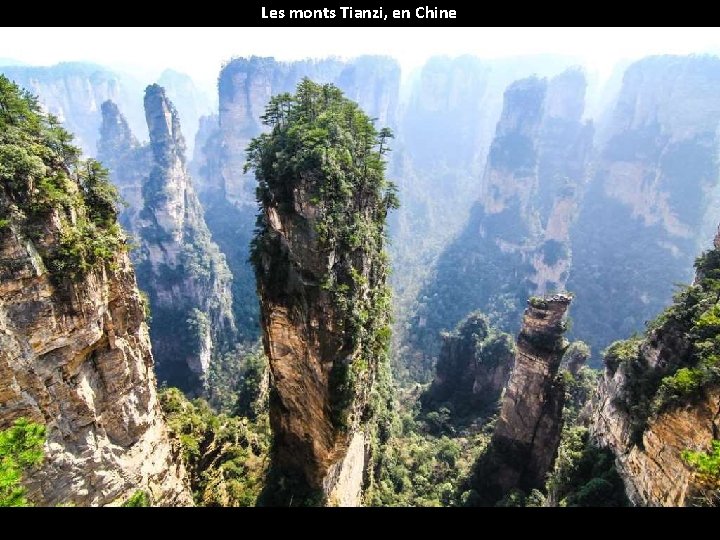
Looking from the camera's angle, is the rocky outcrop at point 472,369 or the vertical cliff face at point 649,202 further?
the vertical cliff face at point 649,202

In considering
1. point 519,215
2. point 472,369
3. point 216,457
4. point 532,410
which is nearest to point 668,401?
point 532,410

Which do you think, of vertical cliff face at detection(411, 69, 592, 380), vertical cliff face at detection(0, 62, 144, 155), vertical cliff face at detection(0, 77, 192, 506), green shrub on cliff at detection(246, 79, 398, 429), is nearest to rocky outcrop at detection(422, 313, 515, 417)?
vertical cliff face at detection(411, 69, 592, 380)

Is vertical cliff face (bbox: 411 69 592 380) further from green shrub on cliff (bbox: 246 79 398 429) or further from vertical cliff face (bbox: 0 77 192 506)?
vertical cliff face (bbox: 0 77 192 506)

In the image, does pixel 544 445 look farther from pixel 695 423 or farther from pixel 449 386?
pixel 449 386

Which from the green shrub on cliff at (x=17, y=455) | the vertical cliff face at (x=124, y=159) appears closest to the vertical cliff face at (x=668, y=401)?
the green shrub on cliff at (x=17, y=455)

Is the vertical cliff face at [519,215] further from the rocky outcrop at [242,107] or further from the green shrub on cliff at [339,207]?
the green shrub on cliff at [339,207]

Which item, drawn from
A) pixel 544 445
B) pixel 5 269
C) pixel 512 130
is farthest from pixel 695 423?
pixel 512 130
